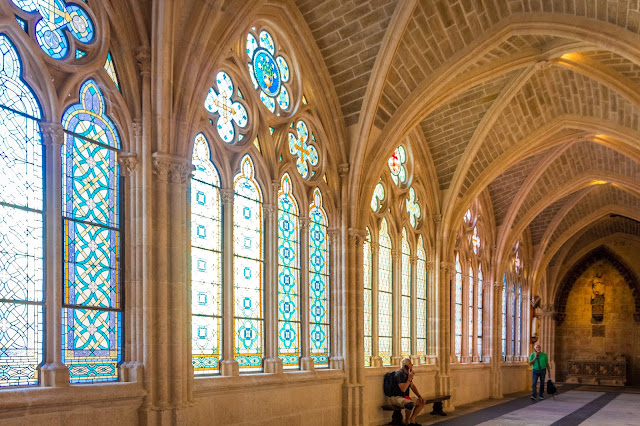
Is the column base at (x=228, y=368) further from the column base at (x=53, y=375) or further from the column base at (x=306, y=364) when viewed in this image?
the column base at (x=53, y=375)

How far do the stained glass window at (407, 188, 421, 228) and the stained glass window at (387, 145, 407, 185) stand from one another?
500mm

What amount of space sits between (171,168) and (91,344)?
2.00 m

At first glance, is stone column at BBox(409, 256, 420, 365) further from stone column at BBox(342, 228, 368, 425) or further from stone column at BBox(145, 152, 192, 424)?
stone column at BBox(145, 152, 192, 424)

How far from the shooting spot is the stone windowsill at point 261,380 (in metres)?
7.53

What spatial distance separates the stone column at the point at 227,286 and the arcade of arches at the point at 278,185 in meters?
0.04

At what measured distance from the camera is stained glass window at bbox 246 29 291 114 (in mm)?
9211

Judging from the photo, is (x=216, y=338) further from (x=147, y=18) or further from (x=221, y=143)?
(x=147, y=18)

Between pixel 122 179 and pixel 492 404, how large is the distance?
38.3 feet

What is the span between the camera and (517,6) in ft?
34.4

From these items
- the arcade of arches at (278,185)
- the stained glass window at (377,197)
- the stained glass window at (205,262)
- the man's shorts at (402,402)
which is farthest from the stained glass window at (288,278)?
the stained glass window at (377,197)

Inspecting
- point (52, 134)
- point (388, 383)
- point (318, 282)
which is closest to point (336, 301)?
point (318, 282)

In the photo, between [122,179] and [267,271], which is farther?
[267,271]

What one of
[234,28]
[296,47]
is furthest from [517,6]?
[234,28]

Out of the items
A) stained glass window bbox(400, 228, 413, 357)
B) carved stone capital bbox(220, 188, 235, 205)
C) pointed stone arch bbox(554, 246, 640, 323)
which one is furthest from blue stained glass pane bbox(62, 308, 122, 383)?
pointed stone arch bbox(554, 246, 640, 323)
